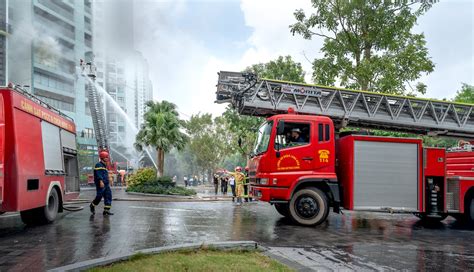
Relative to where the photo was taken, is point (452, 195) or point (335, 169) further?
point (452, 195)

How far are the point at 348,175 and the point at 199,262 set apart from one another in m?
5.94

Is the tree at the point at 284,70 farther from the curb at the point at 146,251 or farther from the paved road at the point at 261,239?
the curb at the point at 146,251

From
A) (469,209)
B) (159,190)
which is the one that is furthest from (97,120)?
(469,209)

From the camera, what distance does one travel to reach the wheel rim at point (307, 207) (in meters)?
9.50

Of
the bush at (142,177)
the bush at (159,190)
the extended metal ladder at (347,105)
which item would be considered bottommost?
the bush at (159,190)

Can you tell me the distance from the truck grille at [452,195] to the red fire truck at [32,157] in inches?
401

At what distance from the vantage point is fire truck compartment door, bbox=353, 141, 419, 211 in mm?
9695

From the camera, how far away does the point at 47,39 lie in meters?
16.9

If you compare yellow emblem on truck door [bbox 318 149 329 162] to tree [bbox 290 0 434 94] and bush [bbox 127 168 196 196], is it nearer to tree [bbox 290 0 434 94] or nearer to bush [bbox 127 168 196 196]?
tree [bbox 290 0 434 94]

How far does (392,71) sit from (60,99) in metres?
27.9

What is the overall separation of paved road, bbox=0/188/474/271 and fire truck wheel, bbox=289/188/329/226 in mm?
273

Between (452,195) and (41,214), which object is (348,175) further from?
(41,214)

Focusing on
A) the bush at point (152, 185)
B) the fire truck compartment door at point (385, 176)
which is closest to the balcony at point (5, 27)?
the bush at point (152, 185)

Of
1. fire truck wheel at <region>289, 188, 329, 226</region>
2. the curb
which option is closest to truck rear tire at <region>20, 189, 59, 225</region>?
the curb
